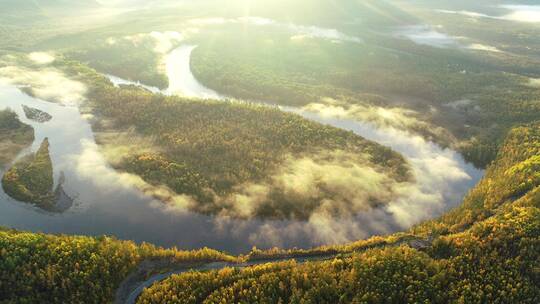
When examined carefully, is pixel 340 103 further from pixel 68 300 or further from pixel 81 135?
pixel 68 300

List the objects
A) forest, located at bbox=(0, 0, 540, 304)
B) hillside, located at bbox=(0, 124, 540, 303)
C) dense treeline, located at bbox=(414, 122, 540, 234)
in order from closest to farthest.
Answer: hillside, located at bbox=(0, 124, 540, 303) < forest, located at bbox=(0, 0, 540, 304) < dense treeline, located at bbox=(414, 122, 540, 234)

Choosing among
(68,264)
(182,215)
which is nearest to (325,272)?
(182,215)

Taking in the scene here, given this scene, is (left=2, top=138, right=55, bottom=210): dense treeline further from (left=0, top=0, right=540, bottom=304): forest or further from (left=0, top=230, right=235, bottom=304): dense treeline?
(left=0, top=230, right=235, bottom=304): dense treeline

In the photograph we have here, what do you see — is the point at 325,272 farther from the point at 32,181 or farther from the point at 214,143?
the point at 32,181

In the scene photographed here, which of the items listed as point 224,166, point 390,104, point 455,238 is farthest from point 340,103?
point 455,238

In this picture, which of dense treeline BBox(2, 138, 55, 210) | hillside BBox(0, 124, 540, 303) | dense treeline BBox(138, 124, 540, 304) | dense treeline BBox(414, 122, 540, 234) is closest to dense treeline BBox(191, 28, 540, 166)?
dense treeline BBox(414, 122, 540, 234)

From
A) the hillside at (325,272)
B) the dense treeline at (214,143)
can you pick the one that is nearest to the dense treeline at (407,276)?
the hillside at (325,272)
